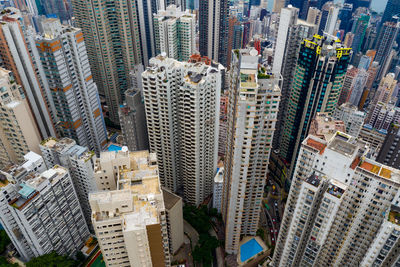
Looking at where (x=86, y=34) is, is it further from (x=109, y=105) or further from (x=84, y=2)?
(x=109, y=105)

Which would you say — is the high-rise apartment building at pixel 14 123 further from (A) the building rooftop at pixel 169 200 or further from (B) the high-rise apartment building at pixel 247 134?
(B) the high-rise apartment building at pixel 247 134

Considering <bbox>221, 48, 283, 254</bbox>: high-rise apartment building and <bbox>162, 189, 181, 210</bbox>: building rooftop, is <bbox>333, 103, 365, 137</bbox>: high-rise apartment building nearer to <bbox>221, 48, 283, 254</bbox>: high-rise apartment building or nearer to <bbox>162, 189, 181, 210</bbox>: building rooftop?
<bbox>221, 48, 283, 254</bbox>: high-rise apartment building

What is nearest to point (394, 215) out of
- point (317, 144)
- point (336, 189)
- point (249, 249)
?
point (336, 189)

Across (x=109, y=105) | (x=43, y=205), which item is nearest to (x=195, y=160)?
(x=43, y=205)

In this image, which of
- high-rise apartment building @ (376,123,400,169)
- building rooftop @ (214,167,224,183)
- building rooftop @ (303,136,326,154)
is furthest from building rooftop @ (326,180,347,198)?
high-rise apartment building @ (376,123,400,169)

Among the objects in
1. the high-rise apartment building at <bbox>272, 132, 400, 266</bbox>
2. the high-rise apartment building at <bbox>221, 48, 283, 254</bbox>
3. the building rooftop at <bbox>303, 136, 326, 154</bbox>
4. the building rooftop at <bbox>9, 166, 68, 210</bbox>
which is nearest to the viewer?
the high-rise apartment building at <bbox>272, 132, 400, 266</bbox>

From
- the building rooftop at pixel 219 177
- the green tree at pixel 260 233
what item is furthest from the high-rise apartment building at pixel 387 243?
the building rooftop at pixel 219 177

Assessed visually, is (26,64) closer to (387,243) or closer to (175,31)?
(175,31)

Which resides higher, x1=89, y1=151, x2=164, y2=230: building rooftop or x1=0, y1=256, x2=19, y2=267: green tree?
x1=89, y1=151, x2=164, y2=230: building rooftop
